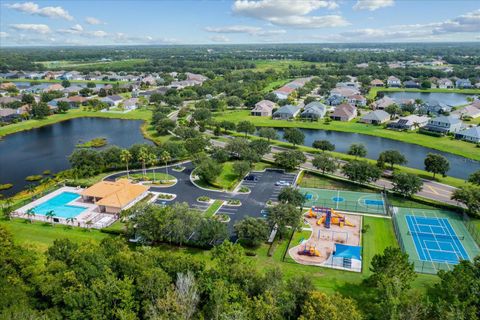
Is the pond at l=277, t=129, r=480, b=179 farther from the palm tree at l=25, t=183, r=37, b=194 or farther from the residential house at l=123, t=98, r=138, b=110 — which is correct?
the palm tree at l=25, t=183, r=37, b=194

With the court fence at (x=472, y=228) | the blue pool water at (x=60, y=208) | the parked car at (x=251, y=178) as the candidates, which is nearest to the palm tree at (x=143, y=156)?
Answer: the blue pool water at (x=60, y=208)

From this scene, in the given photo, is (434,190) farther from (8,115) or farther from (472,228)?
(8,115)

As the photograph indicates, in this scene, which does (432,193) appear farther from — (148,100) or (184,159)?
(148,100)

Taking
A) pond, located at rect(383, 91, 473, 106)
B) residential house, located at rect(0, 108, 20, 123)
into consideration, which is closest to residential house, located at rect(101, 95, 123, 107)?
residential house, located at rect(0, 108, 20, 123)

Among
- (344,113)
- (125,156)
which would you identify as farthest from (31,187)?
(344,113)

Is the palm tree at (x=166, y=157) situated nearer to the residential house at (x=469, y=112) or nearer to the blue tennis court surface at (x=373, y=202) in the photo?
the blue tennis court surface at (x=373, y=202)

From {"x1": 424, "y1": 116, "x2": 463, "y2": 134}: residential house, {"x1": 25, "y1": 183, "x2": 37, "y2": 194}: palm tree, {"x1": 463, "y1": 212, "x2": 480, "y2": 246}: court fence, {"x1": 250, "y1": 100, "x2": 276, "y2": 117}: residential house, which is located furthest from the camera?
{"x1": 250, "y1": 100, "x2": 276, "y2": 117}: residential house

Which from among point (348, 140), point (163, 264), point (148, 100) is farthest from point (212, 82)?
point (163, 264)
